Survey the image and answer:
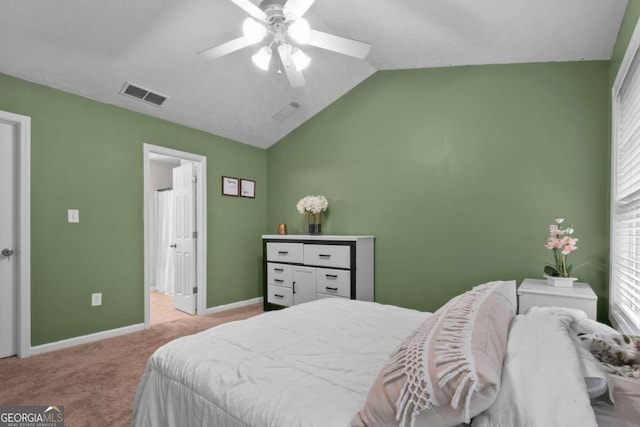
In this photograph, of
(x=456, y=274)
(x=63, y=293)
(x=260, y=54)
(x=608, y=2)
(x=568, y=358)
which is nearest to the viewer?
(x=568, y=358)

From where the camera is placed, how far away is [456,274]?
3191 mm

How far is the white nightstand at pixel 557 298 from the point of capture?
215cm

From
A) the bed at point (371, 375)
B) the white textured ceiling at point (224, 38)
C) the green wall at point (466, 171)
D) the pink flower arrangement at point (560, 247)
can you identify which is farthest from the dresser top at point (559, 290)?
the white textured ceiling at point (224, 38)

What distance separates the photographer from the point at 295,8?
1.94 m

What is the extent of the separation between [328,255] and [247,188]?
167 cm

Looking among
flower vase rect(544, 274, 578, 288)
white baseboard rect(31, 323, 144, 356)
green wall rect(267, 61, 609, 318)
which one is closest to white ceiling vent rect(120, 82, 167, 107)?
green wall rect(267, 61, 609, 318)

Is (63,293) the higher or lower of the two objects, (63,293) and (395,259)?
the lower

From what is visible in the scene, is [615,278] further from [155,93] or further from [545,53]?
[155,93]

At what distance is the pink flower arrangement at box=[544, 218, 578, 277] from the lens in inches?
96.2

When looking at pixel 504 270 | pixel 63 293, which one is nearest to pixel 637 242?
pixel 504 270

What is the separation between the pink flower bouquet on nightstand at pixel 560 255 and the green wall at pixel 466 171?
23 cm

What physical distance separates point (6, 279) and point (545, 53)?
4.79m

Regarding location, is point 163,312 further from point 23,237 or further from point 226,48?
point 226,48

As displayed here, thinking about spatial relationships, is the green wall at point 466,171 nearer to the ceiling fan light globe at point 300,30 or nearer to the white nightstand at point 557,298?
the white nightstand at point 557,298
